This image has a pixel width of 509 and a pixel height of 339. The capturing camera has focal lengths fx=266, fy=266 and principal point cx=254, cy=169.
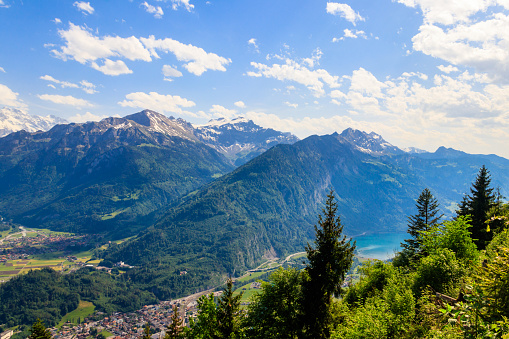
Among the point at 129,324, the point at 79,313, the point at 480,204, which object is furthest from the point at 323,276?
the point at 79,313

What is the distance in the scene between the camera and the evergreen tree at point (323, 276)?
26.0 metres

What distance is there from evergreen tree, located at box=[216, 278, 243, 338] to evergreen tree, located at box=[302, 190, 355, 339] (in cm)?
853

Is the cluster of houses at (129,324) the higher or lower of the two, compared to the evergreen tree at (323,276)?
lower

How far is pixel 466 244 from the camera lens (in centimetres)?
2803

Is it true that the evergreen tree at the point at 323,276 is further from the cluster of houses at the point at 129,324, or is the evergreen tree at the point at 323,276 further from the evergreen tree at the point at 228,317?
the cluster of houses at the point at 129,324

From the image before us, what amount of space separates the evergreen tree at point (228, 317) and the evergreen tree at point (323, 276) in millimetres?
8530

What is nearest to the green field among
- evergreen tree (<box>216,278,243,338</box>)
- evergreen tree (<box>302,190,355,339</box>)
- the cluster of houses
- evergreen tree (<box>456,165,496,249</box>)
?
the cluster of houses

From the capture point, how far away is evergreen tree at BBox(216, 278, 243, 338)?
30172mm

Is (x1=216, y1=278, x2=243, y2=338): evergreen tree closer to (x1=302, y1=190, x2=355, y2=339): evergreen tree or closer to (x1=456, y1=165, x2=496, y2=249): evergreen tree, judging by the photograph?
(x1=302, y1=190, x2=355, y2=339): evergreen tree

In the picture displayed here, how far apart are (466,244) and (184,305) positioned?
204 m

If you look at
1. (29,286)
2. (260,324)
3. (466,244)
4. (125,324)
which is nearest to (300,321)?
(260,324)

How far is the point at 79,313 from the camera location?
181 metres

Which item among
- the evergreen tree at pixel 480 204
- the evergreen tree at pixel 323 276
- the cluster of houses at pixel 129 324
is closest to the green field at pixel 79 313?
the cluster of houses at pixel 129 324

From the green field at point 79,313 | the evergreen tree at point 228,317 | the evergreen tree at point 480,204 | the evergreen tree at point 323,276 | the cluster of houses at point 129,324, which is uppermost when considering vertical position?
the evergreen tree at point 480,204
